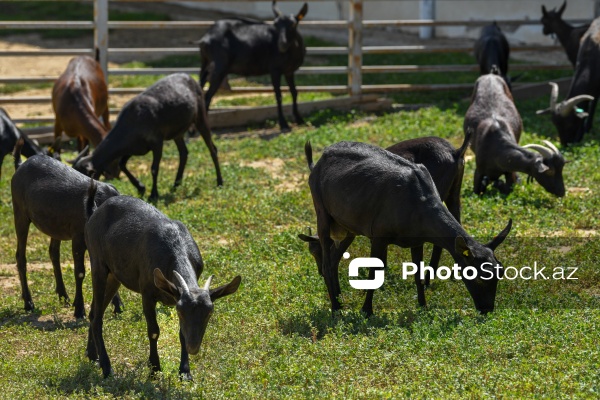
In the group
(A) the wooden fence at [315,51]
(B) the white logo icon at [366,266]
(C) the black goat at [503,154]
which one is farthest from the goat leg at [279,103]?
(B) the white logo icon at [366,266]

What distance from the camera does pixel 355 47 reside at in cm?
1895

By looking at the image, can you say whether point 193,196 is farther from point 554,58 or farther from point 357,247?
point 554,58

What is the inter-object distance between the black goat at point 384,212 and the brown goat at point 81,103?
6.04 metres

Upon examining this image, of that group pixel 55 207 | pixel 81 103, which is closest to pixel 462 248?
pixel 55 207

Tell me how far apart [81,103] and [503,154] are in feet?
20.7

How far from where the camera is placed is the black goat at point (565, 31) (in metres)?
18.8

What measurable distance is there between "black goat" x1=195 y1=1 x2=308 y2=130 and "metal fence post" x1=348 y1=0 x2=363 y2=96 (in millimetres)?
1081

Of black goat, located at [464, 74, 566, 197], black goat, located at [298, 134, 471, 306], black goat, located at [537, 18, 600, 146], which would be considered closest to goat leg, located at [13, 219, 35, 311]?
black goat, located at [298, 134, 471, 306]

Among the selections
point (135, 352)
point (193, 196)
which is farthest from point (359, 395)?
point (193, 196)

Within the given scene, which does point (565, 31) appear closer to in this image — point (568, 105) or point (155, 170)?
point (568, 105)

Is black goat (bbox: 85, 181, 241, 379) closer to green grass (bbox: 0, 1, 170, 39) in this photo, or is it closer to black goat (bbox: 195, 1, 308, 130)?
black goat (bbox: 195, 1, 308, 130)

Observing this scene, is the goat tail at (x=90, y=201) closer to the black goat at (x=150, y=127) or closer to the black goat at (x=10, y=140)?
the black goat at (x=150, y=127)

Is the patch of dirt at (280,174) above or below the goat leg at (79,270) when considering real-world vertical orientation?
below

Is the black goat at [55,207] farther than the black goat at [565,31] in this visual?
No
